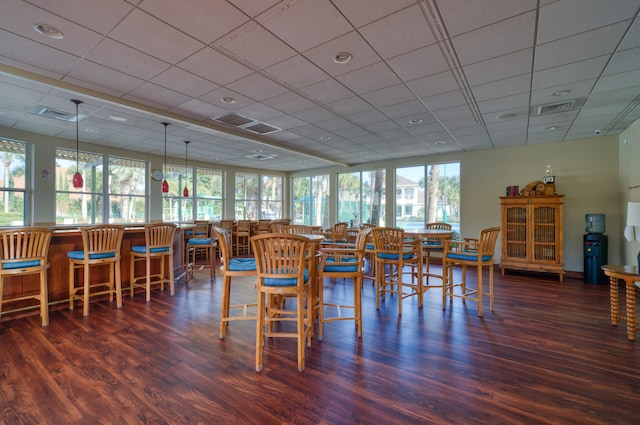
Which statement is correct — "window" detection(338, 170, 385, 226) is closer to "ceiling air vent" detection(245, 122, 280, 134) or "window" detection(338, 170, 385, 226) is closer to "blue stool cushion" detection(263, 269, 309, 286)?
"ceiling air vent" detection(245, 122, 280, 134)

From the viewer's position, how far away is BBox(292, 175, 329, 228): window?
10391 millimetres

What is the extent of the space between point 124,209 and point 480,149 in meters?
9.03

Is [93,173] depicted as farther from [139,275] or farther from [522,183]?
[522,183]

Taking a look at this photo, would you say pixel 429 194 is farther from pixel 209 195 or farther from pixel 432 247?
pixel 209 195

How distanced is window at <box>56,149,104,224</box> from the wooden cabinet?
926cm

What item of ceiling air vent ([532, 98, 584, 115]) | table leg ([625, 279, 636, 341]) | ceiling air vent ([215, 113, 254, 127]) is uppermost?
ceiling air vent ([215, 113, 254, 127])

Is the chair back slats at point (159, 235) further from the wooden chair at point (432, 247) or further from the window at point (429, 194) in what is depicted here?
the window at point (429, 194)

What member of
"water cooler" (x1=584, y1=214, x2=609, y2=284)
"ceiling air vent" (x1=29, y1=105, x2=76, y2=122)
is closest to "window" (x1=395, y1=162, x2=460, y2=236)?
"water cooler" (x1=584, y1=214, x2=609, y2=284)

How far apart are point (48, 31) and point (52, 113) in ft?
9.54

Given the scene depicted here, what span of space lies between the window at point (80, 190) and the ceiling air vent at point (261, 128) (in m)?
4.04

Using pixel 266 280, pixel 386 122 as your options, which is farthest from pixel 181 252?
pixel 386 122

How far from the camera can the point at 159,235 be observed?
437cm

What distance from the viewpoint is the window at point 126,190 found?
24.0ft

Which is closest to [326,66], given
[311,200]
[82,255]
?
[82,255]
